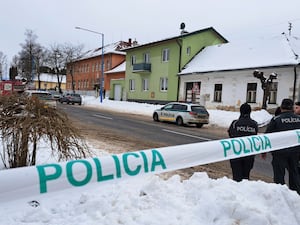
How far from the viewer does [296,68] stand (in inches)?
865

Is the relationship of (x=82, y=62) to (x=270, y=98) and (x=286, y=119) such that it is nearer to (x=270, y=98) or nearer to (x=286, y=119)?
(x=270, y=98)

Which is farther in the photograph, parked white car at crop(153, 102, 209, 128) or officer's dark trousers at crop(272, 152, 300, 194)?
parked white car at crop(153, 102, 209, 128)

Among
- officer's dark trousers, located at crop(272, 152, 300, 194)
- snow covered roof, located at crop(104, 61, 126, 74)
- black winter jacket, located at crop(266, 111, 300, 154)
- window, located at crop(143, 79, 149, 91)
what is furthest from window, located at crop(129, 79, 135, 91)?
officer's dark trousers, located at crop(272, 152, 300, 194)

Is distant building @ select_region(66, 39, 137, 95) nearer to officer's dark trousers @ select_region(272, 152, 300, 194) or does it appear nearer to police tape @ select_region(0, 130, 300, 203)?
officer's dark trousers @ select_region(272, 152, 300, 194)

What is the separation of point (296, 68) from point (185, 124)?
10.7 metres

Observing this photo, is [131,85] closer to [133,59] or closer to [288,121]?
[133,59]

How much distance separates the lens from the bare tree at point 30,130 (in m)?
4.50

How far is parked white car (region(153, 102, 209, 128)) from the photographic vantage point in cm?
1723

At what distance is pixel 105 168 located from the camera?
8.46 ft

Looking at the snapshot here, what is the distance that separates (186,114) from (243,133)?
12.4 metres

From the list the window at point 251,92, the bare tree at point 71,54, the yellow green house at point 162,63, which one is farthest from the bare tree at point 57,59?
the window at point 251,92

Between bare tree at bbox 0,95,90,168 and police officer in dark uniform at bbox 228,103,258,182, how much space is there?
2672 mm

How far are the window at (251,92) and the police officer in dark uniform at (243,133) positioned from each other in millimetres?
21333

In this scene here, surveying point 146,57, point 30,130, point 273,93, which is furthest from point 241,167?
point 146,57
